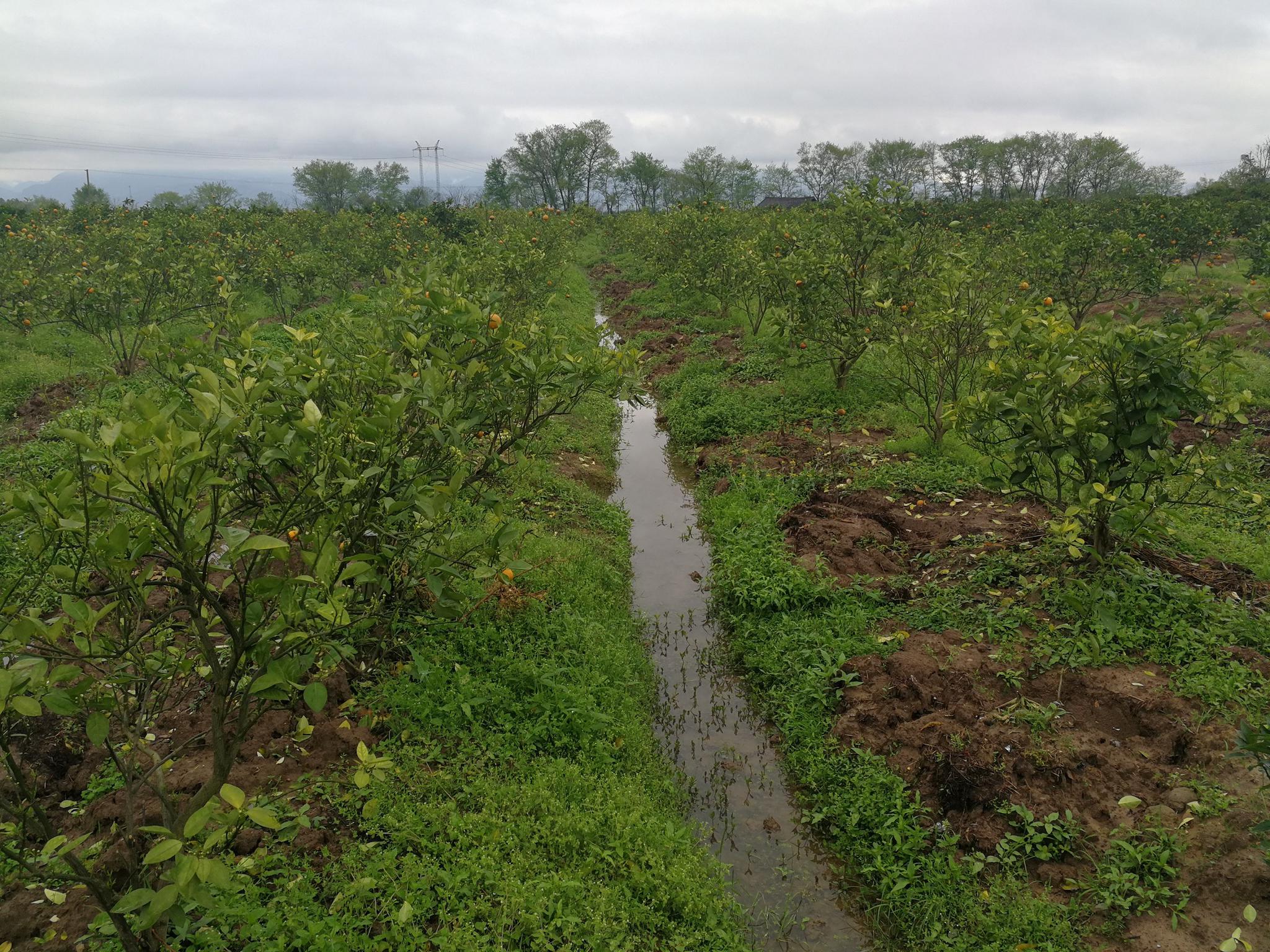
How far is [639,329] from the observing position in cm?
1681

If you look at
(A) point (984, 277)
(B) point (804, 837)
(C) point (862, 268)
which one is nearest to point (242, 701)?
(B) point (804, 837)

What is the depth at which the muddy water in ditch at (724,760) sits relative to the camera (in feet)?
12.5

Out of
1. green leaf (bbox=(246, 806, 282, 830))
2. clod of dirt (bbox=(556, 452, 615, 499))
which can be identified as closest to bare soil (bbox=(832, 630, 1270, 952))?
green leaf (bbox=(246, 806, 282, 830))

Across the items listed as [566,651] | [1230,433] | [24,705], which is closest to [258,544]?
[24,705]

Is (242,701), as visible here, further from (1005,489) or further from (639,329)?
(639,329)

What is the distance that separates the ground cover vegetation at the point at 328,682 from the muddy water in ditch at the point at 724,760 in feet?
0.73

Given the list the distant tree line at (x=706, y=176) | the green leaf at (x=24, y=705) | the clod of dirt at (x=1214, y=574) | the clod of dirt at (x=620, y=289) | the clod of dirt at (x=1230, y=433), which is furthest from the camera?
the distant tree line at (x=706, y=176)

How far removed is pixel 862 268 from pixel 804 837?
7848 millimetres

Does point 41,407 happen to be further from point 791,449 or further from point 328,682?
point 791,449

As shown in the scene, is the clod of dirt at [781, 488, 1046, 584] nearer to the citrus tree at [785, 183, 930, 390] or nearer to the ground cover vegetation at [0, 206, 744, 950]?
the ground cover vegetation at [0, 206, 744, 950]

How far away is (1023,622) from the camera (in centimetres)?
519

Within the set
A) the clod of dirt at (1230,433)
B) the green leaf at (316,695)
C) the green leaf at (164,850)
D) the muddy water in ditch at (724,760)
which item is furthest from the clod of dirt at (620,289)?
the green leaf at (164,850)

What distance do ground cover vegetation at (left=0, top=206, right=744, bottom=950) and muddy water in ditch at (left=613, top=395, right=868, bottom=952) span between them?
221 millimetres

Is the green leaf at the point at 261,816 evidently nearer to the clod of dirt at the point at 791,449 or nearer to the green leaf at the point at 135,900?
the green leaf at the point at 135,900
